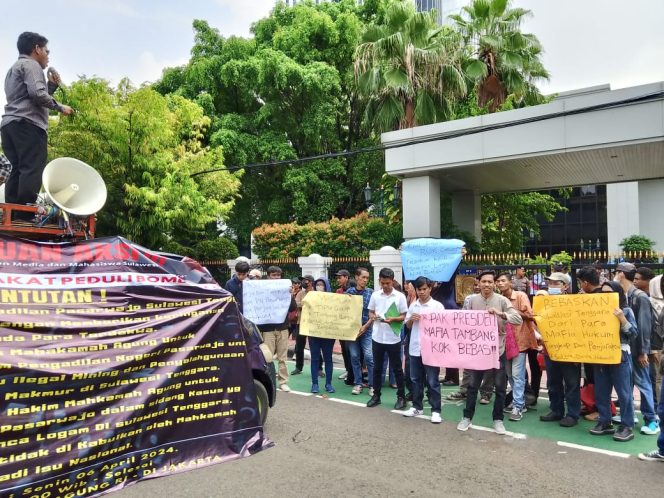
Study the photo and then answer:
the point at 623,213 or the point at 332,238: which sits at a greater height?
the point at 623,213

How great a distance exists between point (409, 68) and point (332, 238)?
19.6 feet

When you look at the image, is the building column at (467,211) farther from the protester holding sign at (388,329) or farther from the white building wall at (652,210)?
the white building wall at (652,210)

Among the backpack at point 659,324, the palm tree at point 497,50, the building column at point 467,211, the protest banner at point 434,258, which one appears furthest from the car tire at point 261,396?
the palm tree at point 497,50

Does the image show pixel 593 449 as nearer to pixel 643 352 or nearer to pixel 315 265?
pixel 643 352

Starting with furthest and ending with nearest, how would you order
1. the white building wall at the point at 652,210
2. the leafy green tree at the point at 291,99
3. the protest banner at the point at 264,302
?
the white building wall at the point at 652,210, the leafy green tree at the point at 291,99, the protest banner at the point at 264,302

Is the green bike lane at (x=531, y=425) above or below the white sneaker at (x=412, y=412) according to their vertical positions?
below

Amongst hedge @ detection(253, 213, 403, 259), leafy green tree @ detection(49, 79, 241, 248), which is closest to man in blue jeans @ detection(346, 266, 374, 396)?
hedge @ detection(253, 213, 403, 259)

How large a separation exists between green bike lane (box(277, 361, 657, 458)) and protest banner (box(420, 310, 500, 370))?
2.64 feet

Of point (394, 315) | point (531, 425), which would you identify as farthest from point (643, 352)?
point (394, 315)

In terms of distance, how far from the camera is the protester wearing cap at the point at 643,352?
224 inches

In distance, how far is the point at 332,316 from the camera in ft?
25.8

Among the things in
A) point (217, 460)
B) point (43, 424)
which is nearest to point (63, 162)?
point (43, 424)

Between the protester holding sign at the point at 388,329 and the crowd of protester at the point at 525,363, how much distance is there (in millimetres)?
13

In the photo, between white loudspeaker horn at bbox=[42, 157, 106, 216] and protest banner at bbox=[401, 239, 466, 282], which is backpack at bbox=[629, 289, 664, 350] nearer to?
protest banner at bbox=[401, 239, 466, 282]
